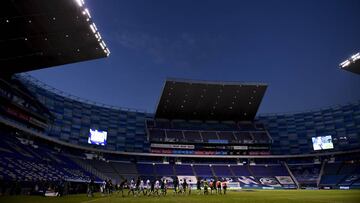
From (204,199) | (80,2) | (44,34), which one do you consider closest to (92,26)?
(80,2)

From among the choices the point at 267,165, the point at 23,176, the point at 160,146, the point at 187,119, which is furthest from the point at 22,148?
the point at 267,165

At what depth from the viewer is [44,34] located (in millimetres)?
26781

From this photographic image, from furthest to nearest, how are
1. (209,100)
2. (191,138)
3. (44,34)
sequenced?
(191,138) → (209,100) → (44,34)

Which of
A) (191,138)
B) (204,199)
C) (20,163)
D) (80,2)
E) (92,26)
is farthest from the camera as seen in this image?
(191,138)

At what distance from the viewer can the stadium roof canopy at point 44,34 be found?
24.0 metres

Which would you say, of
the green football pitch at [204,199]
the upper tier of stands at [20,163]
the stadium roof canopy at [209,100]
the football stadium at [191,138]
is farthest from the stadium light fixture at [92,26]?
the stadium roof canopy at [209,100]

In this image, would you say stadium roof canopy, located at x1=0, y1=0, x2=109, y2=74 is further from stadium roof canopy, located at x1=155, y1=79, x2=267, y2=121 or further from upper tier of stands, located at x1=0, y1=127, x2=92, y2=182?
stadium roof canopy, located at x1=155, y1=79, x2=267, y2=121

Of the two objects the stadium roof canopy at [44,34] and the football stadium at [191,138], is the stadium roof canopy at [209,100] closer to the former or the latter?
the football stadium at [191,138]

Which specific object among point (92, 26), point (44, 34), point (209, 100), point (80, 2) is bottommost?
point (44, 34)

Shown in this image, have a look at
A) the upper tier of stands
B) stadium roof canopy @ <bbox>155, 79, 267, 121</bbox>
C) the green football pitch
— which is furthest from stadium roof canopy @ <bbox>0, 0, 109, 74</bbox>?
stadium roof canopy @ <bbox>155, 79, 267, 121</bbox>

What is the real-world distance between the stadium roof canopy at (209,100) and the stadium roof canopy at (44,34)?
47482mm

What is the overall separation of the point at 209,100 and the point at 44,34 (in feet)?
208

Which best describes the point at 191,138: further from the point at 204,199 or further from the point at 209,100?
the point at 204,199

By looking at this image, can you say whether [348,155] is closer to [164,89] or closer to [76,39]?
[164,89]
